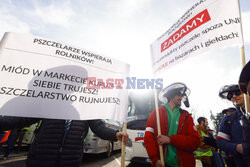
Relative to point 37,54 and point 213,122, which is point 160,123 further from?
point 213,122

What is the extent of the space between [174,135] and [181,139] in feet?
0.33

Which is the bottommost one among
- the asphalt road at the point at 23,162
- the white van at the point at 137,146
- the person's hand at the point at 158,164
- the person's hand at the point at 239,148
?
the asphalt road at the point at 23,162

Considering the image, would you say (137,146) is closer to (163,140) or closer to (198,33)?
(163,140)

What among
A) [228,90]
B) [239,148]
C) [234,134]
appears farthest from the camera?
[228,90]

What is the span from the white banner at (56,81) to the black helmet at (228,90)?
1.74 metres

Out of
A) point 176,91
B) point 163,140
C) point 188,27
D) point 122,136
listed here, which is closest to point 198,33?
point 188,27

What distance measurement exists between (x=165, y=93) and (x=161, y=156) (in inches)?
44.6

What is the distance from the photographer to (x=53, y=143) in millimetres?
1702

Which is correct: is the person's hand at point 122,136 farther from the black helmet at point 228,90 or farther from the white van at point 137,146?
the white van at point 137,146

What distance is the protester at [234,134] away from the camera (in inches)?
68.9

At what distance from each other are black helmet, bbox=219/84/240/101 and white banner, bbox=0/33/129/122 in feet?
5.71

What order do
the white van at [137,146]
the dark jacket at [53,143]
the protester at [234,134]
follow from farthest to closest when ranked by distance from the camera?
1. the white van at [137,146]
2. the protester at [234,134]
3. the dark jacket at [53,143]

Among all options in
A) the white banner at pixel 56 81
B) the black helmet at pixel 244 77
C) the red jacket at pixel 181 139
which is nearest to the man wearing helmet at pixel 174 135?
the red jacket at pixel 181 139

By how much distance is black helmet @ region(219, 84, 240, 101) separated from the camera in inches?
89.9
